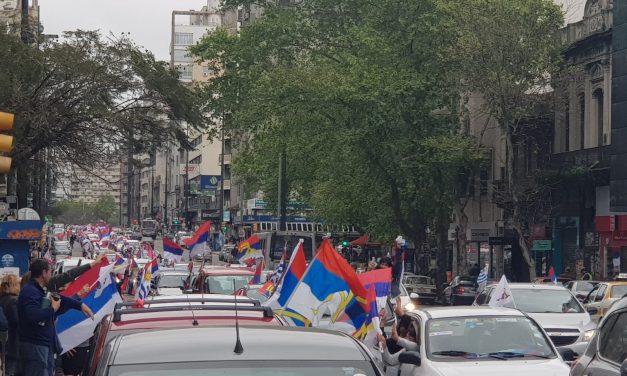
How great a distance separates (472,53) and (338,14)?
928 centimetres

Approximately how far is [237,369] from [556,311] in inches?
608

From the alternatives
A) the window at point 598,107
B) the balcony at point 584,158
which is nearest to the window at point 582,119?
the balcony at point 584,158

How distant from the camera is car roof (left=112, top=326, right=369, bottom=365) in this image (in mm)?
5664

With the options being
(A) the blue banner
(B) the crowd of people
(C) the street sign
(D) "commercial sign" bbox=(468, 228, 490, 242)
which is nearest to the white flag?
(B) the crowd of people

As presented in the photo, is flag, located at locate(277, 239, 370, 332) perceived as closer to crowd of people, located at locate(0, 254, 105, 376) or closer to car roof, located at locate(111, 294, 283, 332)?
crowd of people, located at locate(0, 254, 105, 376)

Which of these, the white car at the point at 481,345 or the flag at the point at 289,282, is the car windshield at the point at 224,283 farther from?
the white car at the point at 481,345

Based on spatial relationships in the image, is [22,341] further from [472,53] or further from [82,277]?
[472,53]

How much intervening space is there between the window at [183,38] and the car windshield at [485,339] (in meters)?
159

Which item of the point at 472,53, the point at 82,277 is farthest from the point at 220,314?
the point at 472,53

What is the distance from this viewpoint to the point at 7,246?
72.0 feet

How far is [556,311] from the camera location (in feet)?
66.8

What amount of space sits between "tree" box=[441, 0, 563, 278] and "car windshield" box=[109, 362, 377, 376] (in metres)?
37.3

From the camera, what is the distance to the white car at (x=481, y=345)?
1146 cm

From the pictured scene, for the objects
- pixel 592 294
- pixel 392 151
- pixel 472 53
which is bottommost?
pixel 592 294
